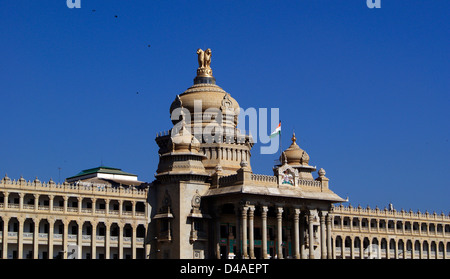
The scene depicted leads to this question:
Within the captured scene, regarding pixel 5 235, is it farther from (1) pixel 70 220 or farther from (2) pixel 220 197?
(2) pixel 220 197

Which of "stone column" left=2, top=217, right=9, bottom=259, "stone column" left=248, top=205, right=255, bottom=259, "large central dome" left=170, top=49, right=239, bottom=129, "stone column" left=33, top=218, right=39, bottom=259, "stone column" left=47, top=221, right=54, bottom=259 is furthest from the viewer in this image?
"large central dome" left=170, top=49, right=239, bottom=129

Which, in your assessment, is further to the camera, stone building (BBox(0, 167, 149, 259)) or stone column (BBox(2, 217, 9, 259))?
stone building (BBox(0, 167, 149, 259))

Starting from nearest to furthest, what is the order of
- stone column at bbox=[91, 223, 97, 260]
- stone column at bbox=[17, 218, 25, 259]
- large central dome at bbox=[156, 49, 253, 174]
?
stone column at bbox=[17, 218, 25, 259], stone column at bbox=[91, 223, 97, 260], large central dome at bbox=[156, 49, 253, 174]

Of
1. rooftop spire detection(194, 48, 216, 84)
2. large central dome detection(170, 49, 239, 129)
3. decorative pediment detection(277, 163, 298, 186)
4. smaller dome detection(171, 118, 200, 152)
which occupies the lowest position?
decorative pediment detection(277, 163, 298, 186)

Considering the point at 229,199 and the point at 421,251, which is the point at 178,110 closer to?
the point at 229,199

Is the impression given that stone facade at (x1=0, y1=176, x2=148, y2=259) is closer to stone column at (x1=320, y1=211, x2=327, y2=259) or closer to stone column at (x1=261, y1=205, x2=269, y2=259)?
stone column at (x1=261, y1=205, x2=269, y2=259)

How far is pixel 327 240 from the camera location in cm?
10981

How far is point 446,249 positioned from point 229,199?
177 ft

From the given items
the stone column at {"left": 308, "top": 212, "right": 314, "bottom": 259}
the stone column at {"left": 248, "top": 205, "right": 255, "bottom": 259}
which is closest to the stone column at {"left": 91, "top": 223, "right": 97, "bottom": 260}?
the stone column at {"left": 248, "top": 205, "right": 255, "bottom": 259}

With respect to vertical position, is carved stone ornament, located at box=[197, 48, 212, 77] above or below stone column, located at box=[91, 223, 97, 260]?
above

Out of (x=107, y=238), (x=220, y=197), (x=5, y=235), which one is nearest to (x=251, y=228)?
(x=220, y=197)

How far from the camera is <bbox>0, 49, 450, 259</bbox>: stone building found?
3900 inches

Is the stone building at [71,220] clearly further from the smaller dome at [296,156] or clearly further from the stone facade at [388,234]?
the stone facade at [388,234]
